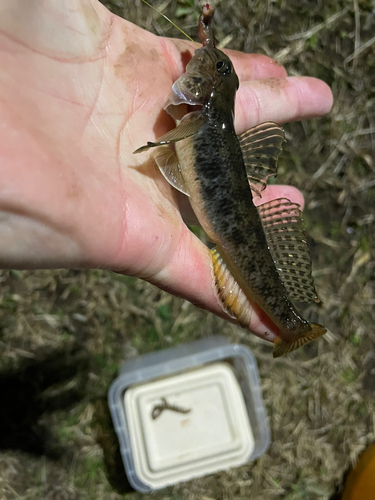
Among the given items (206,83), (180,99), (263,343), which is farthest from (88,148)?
(263,343)

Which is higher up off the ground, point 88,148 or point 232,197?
point 88,148

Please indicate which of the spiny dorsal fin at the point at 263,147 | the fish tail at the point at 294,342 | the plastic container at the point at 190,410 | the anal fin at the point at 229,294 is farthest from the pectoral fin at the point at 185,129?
the plastic container at the point at 190,410

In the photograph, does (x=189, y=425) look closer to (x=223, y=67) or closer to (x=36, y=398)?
(x=36, y=398)

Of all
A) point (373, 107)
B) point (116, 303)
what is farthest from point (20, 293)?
point (373, 107)

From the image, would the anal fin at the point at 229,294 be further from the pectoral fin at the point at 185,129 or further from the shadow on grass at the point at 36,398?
the shadow on grass at the point at 36,398

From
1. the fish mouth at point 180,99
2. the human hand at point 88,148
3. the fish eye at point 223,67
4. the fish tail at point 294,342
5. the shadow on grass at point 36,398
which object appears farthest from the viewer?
the shadow on grass at point 36,398

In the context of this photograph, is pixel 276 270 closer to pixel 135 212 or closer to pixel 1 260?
pixel 135 212
